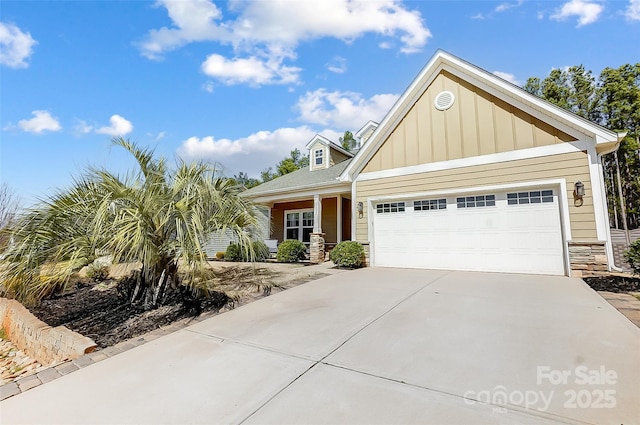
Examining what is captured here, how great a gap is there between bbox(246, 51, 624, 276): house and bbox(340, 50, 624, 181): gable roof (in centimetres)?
3

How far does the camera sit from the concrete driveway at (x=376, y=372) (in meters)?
2.15

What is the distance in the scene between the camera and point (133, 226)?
4.61 meters

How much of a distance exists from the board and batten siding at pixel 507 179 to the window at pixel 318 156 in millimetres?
5751

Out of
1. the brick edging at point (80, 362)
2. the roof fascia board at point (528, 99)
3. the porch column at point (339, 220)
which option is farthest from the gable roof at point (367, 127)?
the brick edging at point (80, 362)

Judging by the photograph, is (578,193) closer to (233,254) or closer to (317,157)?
(317,157)

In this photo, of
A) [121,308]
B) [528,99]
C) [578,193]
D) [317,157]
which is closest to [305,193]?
[317,157]

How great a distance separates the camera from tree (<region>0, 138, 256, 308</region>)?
469cm

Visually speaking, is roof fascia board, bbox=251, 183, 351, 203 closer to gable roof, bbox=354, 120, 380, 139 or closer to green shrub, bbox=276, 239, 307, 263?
green shrub, bbox=276, 239, 307, 263

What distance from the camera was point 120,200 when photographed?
5051 millimetres

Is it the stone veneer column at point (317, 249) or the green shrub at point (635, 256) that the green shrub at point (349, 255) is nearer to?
the stone veneer column at point (317, 249)

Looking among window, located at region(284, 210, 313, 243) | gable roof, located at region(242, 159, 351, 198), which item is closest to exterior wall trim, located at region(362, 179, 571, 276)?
gable roof, located at region(242, 159, 351, 198)

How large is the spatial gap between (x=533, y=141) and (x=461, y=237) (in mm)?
3061

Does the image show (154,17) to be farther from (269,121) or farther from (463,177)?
(463,177)

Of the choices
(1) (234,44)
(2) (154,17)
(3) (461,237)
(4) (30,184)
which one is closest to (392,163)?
(3) (461,237)
